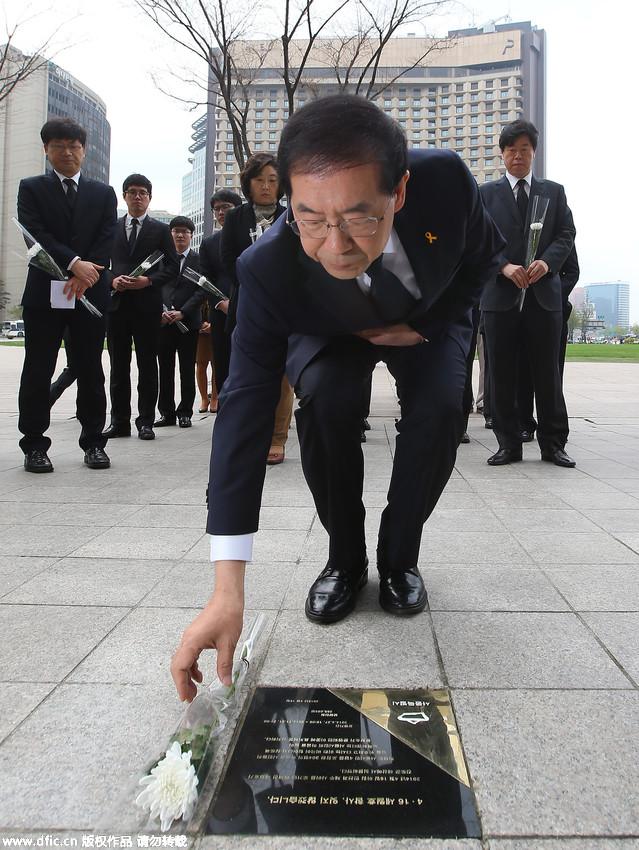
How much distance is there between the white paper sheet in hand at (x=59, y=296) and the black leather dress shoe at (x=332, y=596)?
3.00m

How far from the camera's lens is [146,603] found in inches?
82.6

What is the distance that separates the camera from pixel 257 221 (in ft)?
17.0

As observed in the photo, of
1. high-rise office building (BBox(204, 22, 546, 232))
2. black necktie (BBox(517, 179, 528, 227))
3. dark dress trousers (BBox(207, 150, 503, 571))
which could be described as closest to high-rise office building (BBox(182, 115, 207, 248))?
high-rise office building (BBox(204, 22, 546, 232))

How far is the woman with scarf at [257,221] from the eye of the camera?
487cm

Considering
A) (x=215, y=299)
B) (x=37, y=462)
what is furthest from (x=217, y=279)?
(x=37, y=462)

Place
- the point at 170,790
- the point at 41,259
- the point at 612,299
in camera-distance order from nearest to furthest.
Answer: the point at 170,790 → the point at 41,259 → the point at 612,299

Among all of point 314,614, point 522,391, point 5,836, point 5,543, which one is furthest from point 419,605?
point 522,391

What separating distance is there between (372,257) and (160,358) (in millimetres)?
6088

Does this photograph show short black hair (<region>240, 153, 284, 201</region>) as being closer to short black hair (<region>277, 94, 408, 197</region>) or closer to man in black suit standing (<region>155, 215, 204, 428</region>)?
man in black suit standing (<region>155, 215, 204, 428</region>)

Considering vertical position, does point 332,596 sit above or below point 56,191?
below

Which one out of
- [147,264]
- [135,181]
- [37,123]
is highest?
[37,123]

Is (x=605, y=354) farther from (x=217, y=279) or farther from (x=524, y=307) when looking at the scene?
(x=524, y=307)

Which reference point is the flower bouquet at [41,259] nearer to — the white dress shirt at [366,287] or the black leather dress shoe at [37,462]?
the black leather dress shoe at [37,462]

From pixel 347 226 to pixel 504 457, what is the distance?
383cm
